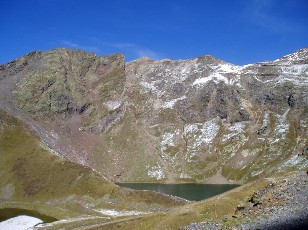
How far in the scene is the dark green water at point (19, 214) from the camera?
3859 inches

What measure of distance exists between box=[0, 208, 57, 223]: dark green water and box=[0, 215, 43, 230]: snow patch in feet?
9.69

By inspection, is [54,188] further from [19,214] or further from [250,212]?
[250,212]

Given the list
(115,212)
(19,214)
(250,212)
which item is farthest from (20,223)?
(250,212)

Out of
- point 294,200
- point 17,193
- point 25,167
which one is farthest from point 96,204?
point 294,200

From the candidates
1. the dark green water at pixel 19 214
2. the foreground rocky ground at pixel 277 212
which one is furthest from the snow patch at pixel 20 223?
the foreground rocky ground at pixel 277 212

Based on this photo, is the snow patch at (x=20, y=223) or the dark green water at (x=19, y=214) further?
the dark green water at (x=19, y=214)

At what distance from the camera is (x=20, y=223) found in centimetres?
9062

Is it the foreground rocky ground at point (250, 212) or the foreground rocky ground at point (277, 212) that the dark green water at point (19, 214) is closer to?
the foreground rocky ground at point (250, 212)

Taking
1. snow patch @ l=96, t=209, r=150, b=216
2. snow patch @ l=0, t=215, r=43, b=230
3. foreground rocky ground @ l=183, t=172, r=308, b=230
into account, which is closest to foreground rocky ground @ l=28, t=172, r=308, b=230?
foreground rocky ground @ l=183, t=172, r=308, b=230

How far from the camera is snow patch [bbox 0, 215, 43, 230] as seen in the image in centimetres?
8662

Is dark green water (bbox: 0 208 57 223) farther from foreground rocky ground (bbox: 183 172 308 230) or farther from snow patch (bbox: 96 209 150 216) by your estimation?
foreground rocky ground (bbox: 183 172 308 230)

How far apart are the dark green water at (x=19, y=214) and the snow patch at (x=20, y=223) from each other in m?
2.95

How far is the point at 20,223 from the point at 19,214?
15213 mm

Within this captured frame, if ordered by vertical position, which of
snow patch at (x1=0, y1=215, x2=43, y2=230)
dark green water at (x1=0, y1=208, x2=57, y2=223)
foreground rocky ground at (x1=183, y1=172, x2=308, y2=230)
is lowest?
snow patch at (x1=0, y1=215, x2=43, y2=230)
